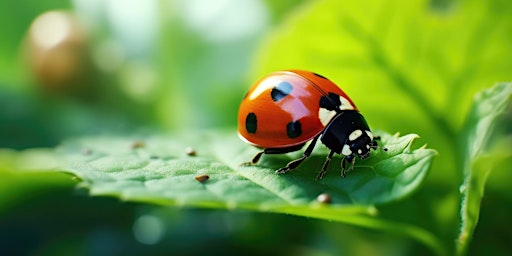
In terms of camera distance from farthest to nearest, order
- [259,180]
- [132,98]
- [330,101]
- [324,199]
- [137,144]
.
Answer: [132,98]
[137,144]
[330,101]
[259,180]
[324,199]

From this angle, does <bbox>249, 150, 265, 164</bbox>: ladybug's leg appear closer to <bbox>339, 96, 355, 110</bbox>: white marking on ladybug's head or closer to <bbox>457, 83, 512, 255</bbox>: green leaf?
<bbox>339, 96, 355, 110</bbox>: white marking on ladybug's head

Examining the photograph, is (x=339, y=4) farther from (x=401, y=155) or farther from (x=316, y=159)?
(x=401, y=155)

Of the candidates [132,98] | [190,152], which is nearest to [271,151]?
[190,152]

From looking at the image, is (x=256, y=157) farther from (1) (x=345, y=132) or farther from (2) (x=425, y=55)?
(2) (x=425, y=55)

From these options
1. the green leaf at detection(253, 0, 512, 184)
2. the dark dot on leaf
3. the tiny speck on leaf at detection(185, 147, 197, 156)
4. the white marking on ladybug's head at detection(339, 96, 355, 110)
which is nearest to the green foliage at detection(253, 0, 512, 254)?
the green leaf at detection(253, 0, 512, 184)

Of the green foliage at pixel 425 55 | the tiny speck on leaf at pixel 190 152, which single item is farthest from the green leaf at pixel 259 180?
the green foliage at pixel 425 55

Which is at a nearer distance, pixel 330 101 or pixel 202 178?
pixel 202 178

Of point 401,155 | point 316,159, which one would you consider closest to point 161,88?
point 316,159
